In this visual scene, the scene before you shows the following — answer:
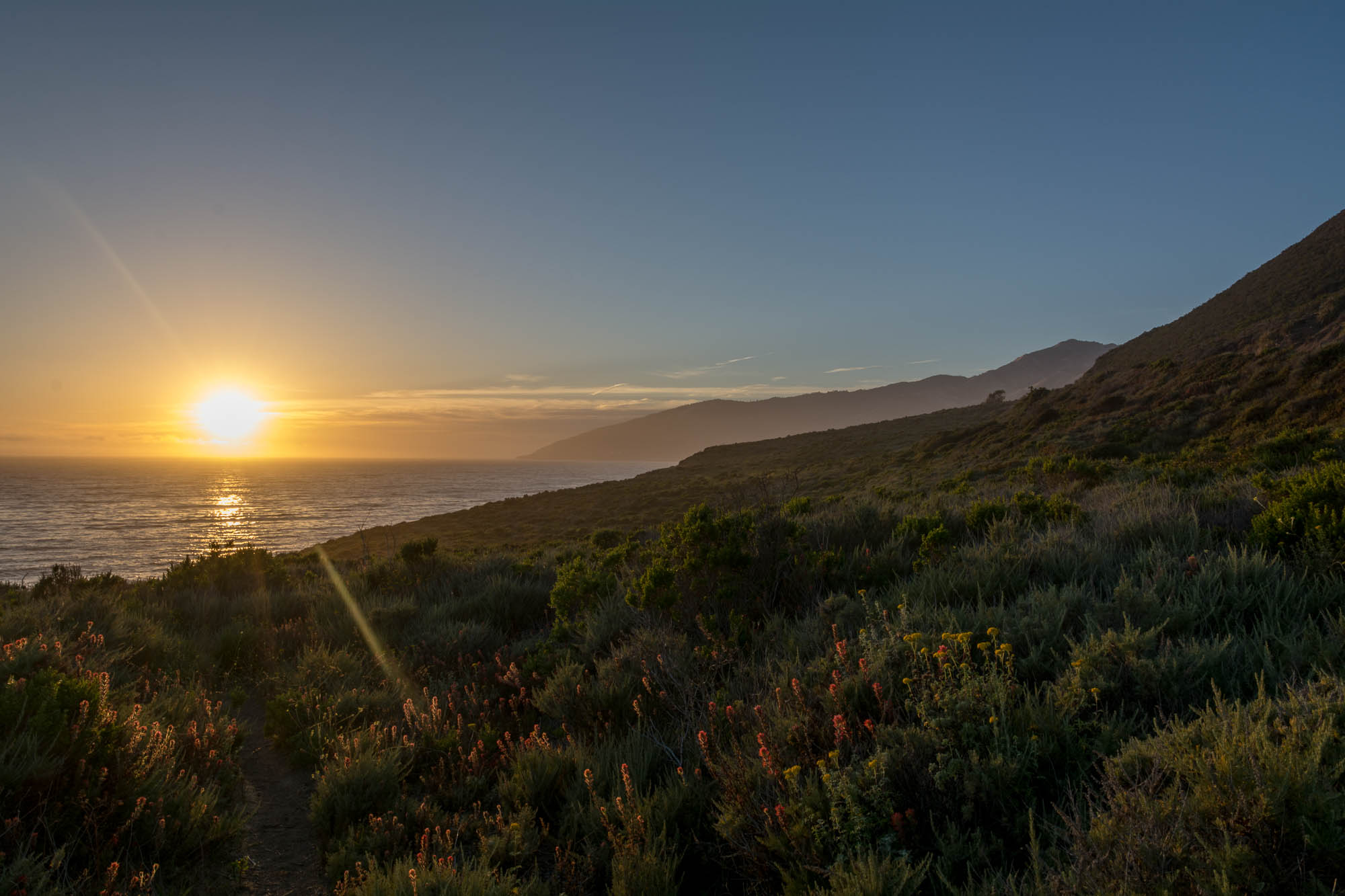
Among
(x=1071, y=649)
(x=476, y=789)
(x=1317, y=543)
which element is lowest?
(x=476, y=789)

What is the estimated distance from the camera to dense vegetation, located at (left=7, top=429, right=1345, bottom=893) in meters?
2.52

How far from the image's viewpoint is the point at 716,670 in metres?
5.19

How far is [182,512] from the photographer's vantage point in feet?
224

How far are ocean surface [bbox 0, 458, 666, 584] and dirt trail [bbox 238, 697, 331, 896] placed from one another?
10681 millimetres

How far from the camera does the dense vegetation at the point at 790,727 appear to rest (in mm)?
2518

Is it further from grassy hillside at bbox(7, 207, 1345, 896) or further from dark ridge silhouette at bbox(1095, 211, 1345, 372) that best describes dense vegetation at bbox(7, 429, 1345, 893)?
dark ridge silhouette at bbox(1095, 211, 1345, 372)

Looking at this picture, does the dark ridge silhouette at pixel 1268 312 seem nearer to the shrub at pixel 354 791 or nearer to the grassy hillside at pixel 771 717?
the grassy hillside at pixel 771 717

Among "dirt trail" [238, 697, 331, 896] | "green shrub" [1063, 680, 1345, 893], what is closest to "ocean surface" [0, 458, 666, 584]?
"dirt trail" [238, 697, 331, 896]

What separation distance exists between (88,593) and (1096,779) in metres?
11.7

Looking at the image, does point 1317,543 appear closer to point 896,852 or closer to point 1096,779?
point 1096,779

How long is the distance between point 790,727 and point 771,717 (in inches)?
10.1

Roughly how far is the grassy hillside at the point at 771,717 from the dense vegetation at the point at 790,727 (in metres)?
0.02

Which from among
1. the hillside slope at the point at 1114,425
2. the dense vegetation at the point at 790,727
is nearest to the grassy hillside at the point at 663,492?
the hillside slope at the point at 1114,425

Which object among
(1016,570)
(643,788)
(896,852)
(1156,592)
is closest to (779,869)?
(896,852)
